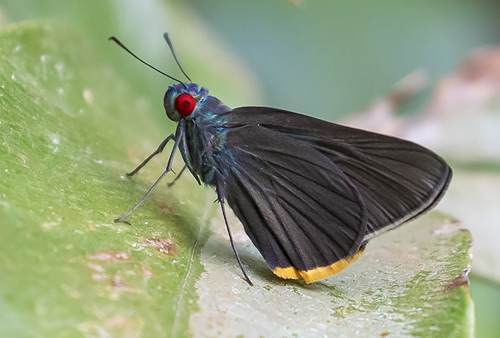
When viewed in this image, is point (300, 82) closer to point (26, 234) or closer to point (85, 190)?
point (85, 190)

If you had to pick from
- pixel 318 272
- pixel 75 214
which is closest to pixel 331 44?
pixel 318 272

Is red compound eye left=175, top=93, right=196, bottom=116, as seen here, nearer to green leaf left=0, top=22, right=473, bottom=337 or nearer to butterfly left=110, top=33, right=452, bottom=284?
butterfly left=110, top=33, right=452, bottom=284

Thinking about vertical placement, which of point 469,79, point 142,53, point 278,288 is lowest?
point 278,288

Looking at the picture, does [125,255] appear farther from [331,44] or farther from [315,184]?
[331,44]

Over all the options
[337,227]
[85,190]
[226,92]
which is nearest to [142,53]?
[226,92]

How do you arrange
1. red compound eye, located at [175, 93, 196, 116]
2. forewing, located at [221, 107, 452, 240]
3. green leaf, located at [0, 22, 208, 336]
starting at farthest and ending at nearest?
red compound eye, located at [175, 93, 196, 116] → forewing, located at [221, 107, 452, 240] → green leaf, located at [0, 22, 208, 336]

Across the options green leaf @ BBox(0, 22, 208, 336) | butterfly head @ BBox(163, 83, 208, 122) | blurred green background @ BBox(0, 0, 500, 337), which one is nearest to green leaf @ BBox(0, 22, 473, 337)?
green leaf @ BBox(0, 22, 208, 336)
